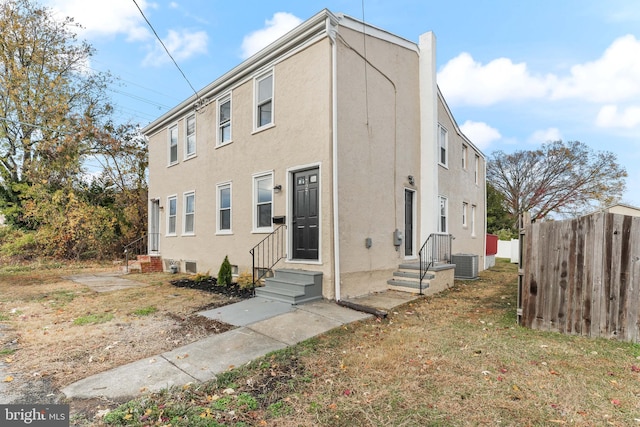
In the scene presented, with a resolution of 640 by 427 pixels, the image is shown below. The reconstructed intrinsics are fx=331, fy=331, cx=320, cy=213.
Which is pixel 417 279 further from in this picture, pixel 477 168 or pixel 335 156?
pixel 477 168

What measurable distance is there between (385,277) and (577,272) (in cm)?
402

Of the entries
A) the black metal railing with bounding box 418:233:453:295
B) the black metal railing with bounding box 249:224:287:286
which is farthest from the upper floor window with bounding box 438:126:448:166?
the black metal railing with bounding box 249:224:287:286

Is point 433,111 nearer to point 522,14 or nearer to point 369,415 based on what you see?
point 522,14

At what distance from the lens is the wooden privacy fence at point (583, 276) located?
13.6 ft

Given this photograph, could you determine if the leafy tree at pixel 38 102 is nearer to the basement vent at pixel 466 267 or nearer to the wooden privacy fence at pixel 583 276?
the basement vent at pixel 466 267

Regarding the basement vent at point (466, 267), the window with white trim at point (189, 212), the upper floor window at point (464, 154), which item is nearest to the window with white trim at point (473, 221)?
the upper floor window at point (464, 154)

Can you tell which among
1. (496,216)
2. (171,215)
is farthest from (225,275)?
(496,216)

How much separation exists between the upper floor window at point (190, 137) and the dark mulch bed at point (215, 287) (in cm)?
427

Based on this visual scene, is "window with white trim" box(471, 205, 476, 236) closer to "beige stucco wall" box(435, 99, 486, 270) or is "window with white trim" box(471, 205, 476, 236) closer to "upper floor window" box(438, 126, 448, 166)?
"beige stucco wall" box(435, 99, 486, 270)

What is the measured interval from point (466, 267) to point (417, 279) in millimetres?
3438

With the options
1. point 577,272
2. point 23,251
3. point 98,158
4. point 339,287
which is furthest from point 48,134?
point 577,272

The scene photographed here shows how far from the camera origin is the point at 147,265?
12.5m

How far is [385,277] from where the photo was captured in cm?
791

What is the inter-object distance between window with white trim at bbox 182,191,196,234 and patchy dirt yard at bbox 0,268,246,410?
9.79 feet
